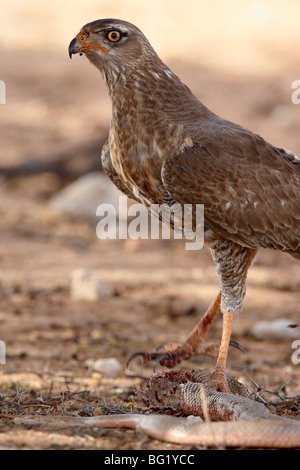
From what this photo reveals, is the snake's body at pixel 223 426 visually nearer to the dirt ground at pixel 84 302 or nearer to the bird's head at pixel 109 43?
the dirt ground at pixel 84 302

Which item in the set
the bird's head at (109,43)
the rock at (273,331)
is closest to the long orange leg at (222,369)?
the bird's head at (109,43)

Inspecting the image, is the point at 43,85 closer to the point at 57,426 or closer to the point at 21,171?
the point at 21,171

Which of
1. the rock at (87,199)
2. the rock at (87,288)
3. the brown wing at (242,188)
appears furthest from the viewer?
the rock at (87,199)

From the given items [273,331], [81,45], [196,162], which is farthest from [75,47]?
[273,331]

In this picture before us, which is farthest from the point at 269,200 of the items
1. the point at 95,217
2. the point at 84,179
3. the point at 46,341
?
the point at 84,179

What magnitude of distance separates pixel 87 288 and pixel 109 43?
377 centimetres

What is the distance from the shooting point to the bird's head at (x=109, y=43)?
16.3 ft

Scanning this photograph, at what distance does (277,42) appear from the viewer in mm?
19797

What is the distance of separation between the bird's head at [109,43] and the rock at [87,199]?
6.35 m

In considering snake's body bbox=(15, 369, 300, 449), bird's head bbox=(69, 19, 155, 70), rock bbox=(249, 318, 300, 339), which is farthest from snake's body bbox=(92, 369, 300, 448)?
rock bbox=(249, 318, 300, 339)

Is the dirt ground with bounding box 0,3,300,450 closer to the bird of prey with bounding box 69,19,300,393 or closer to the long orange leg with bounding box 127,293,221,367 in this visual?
the long orange leg with bounding box 127,293,221,367

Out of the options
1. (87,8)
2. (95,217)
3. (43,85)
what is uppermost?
(87,8)

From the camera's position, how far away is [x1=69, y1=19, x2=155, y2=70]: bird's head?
195 inches

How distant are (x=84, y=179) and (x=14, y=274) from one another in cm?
325
